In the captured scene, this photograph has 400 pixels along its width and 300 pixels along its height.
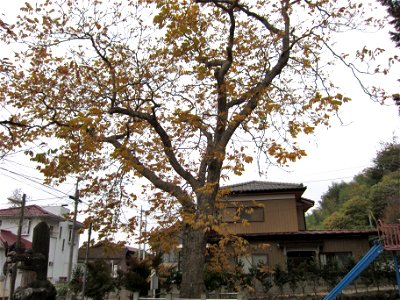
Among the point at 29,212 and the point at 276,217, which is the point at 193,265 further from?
the point at 29,212

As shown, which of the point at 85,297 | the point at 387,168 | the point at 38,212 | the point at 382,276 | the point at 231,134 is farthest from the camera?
the point at 387,168

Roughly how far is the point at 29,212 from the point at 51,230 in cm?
254

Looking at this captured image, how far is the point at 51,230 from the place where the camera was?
114ft

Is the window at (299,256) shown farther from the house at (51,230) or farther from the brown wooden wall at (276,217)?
the house at (51,230)

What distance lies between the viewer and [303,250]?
21578mm

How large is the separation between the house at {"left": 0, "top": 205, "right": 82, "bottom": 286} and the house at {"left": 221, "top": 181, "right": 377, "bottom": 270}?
1645 centimetres

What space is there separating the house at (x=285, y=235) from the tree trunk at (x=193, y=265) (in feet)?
36.6

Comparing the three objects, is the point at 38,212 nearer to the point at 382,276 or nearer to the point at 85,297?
the point at 85,297

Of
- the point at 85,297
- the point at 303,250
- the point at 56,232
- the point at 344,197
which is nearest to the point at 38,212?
the point at 56,232

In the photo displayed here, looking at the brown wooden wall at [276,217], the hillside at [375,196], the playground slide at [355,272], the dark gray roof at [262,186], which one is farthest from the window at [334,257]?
the hillside at [375,196]

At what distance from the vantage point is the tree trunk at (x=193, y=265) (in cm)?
845

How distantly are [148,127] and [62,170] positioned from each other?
326 centimetres

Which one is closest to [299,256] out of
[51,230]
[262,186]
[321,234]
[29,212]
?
[321,234]

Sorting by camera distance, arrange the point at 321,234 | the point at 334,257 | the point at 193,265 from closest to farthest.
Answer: the point at 193,265
the point at 321,234
the point at 334,257
